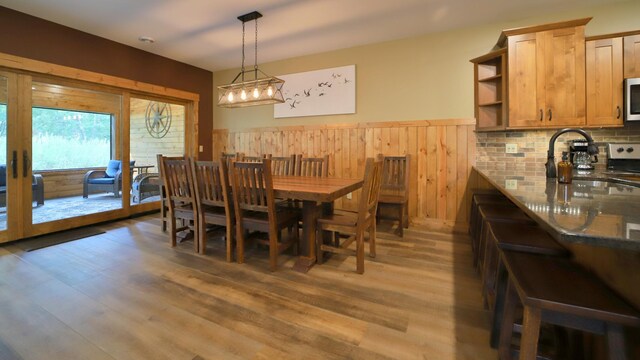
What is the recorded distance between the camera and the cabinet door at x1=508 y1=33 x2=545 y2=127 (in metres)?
2.87

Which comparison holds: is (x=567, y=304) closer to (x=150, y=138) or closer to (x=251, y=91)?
(x=251, y=91)

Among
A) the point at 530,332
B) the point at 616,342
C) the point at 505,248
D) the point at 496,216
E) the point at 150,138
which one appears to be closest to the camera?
the point at 616,342

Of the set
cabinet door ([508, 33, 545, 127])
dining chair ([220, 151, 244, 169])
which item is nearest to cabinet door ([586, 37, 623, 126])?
cabinet door ([508, 33, 545, 127])

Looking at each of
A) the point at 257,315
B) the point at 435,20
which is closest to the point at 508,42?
the point at 435,20

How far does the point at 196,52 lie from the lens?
4.36 metres

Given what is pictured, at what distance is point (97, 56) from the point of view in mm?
3750

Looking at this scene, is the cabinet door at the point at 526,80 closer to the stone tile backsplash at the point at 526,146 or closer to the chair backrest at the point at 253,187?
the stone tile backsplash at the point at 526,146

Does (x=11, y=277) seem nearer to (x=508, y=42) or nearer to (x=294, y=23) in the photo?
(x=294, y=23)

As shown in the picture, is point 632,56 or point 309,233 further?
point 632,56

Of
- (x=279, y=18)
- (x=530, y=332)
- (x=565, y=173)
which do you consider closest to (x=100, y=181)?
(x=279, y=18)

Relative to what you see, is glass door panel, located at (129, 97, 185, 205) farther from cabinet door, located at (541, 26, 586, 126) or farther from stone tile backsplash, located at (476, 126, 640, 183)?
cabinet door, located at (541, 26, 586, 126)

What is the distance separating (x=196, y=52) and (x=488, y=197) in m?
4.40

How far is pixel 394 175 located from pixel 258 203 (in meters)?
1.99

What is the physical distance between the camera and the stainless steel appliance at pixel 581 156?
273 centimetres
